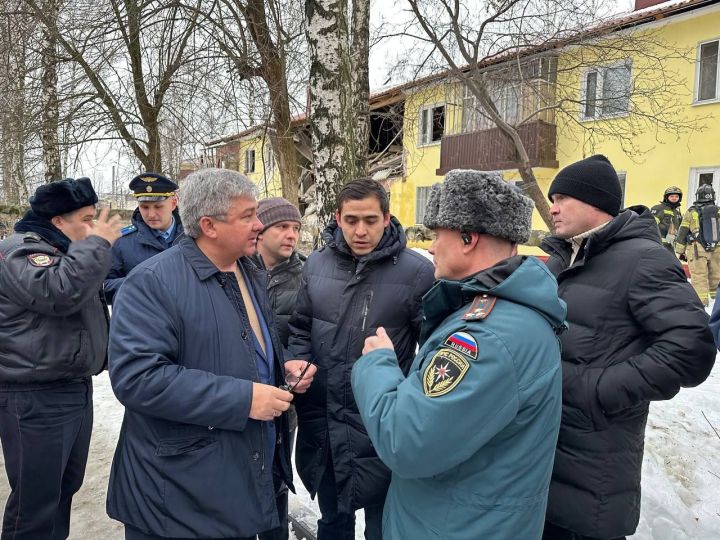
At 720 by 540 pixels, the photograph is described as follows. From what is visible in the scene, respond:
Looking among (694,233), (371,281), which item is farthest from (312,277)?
(694,233)

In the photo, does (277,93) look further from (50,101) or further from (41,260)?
(41,260)

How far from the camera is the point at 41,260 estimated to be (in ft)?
7.88

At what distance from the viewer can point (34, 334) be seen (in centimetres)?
247

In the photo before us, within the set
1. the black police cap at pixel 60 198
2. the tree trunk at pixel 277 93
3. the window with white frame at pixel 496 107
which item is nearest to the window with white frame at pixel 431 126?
the window with white frame at pixel 496 107

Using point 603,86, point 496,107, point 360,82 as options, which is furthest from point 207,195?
point 496,107

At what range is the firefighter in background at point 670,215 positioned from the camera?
9.27m

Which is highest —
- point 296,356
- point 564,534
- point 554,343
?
point 554,343

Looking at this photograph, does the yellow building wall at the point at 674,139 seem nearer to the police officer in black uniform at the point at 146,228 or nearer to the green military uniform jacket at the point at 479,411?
the police officer in black uniform at the point at 146,228

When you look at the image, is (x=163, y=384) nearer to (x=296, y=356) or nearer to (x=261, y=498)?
(x=261, y=498)

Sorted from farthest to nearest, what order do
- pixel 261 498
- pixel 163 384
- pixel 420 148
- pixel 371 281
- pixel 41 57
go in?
1. pixel 420 148
2. pixel 41 57
3. pixel 371 281
4. pixel 261 498
5. pixel 163 384

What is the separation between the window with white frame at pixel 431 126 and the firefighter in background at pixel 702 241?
10377 millimetres

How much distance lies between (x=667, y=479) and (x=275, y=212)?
3144 millimetres

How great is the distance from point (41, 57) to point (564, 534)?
29.3ft

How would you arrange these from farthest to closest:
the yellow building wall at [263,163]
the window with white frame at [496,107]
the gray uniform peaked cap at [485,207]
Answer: the window with white frame at [496,107] < the yellow building wall at [263,163] < the gray uniform peaked cap at [485,207]
